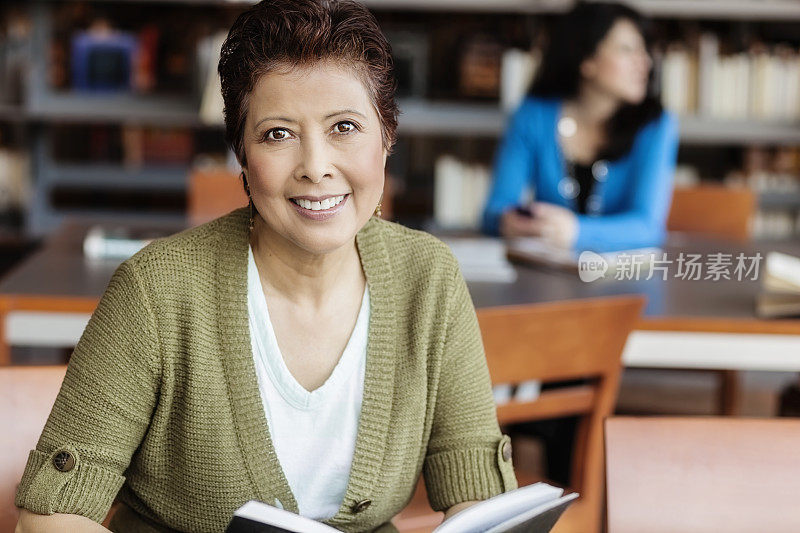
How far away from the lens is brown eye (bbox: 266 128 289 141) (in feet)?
3.56

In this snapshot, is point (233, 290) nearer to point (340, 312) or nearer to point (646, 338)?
point (340, 312)

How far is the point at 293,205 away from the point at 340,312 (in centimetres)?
19

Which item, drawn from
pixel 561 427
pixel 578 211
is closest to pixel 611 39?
pixel 578 211

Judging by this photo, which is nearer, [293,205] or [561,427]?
[293,205]

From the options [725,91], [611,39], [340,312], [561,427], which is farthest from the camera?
[725,91]

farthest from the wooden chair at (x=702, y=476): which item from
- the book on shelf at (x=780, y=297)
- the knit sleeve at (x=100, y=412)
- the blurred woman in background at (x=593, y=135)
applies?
the blurred woman in background at (x=593, y=135)

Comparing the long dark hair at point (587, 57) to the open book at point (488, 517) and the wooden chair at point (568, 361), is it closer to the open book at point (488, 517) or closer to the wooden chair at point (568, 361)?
the wooden chair at point (568, 361)

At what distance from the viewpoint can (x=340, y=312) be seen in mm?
1230

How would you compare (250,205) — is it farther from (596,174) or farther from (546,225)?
(596,174)

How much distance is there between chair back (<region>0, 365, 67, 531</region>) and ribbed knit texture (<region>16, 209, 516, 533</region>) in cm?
15

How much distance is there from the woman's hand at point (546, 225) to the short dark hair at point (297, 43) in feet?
4.68

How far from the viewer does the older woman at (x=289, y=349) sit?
1076mm

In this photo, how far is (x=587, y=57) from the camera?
2.77 meters

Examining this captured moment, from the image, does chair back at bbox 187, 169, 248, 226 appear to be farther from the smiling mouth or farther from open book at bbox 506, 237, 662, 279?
the smiling mouth
